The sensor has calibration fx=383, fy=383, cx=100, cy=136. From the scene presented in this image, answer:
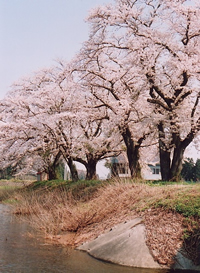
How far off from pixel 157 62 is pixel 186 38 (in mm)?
2266

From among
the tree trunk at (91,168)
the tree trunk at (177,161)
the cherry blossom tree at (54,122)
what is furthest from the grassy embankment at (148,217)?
the tree trunk at (91,168)

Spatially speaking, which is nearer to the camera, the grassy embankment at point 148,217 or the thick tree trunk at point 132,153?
the grassy embankment at point 148,217

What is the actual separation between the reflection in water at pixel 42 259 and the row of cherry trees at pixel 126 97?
12.3m

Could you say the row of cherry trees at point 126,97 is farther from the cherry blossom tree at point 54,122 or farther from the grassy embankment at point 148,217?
the grassy embankment at point 148,217

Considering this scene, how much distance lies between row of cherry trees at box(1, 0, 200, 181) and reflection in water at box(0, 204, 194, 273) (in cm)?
1234

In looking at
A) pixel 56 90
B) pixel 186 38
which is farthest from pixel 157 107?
pixel 56 90

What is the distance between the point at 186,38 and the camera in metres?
22.6

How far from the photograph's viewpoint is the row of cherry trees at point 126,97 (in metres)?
22.8

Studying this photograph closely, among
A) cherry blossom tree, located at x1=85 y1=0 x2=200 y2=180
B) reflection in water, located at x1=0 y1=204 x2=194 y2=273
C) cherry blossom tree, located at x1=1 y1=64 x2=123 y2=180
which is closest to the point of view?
reflection in water, located at x1=0 y1=204 x2=194 y2=273

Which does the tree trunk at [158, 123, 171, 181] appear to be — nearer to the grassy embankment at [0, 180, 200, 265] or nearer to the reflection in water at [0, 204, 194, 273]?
the grassy embankment at [0, 180, 200, 265]

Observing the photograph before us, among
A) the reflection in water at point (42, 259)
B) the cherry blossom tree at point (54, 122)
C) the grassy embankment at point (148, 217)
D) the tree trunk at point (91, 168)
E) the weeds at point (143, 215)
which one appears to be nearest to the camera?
the reflection in water at point (42, 259)

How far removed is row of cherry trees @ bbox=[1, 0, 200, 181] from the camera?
2277 centimetres

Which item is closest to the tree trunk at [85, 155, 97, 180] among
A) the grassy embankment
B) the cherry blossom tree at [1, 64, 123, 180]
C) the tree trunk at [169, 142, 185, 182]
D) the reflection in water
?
the cherry blossom tree at [1, 64, 123, 180]

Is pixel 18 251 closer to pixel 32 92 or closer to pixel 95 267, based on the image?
pixel 95 267
